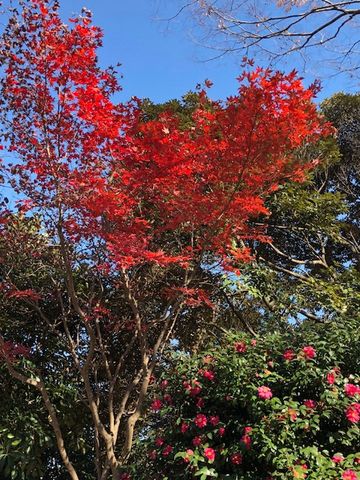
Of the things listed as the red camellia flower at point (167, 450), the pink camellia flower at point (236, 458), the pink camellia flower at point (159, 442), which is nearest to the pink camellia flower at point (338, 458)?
the pink camellia flower at point (236, 458)

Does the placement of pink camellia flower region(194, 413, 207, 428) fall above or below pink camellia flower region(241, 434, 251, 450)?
above

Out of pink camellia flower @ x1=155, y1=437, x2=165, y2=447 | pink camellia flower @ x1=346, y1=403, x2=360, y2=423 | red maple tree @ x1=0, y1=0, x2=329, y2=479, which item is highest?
red maple tree @ x1=0, y1=0, x2=329, y2=479

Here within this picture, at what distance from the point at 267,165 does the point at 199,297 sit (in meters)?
1.53

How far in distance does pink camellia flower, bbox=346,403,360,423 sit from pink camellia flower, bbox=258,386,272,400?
0.53 metres

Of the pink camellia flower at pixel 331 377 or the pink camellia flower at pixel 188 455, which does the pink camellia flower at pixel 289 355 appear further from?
the pink camellia flower at pixel 188 455

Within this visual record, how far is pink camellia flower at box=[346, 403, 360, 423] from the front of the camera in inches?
130

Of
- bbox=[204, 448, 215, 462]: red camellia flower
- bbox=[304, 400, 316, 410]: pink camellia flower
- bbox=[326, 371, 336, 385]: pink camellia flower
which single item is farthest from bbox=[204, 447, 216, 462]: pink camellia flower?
bbox=[326, 371, 336, 385]: pink camellia flower

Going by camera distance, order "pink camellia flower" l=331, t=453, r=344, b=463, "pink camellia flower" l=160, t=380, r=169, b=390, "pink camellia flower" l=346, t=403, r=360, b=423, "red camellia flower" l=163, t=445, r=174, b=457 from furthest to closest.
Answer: "pink camellia flower" l=160, t=380, r=169, b=390
"red camellia flower" l=163, t=445, r=174, b=457
"pink camellia flower" l=346, t=403, r=360, b=423
"pink camellia flower" l=331, t=453, r=344, b=463

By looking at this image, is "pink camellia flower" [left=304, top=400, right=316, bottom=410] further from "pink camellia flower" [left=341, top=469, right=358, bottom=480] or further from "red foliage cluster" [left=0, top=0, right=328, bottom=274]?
"red foliage cluster" [left=0, top=0, right=328, bottom=274]

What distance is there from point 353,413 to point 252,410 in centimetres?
68

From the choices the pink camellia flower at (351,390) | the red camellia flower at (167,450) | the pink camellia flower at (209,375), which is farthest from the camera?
the pink camellia flower at (209,375)

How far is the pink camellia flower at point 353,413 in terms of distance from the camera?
3.31 metres

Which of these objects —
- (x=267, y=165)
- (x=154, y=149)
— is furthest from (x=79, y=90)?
(x=267, y=165)

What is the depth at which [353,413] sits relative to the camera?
131 inches
